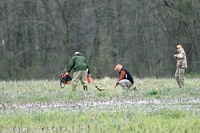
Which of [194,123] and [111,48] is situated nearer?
[194,123]

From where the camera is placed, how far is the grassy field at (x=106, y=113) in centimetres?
1067

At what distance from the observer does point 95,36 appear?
51.3 m

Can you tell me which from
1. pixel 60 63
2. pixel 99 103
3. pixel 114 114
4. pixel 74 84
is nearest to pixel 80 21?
pixel 60 63

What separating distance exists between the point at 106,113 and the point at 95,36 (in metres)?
38.5

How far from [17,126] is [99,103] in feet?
16.6

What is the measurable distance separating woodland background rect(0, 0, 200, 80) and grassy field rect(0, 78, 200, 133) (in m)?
27.0

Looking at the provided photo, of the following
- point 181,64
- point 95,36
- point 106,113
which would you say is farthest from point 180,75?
point 95,36

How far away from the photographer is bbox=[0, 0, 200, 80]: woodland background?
155 ft

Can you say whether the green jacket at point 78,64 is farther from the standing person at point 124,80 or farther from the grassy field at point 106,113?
the grassy field at point 106,113

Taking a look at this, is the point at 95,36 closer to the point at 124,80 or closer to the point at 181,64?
the point at 124,80

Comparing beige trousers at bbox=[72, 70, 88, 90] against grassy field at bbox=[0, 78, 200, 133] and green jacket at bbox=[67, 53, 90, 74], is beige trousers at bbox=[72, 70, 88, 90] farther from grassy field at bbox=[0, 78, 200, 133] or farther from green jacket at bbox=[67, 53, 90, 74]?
grassy field at bbox=[0, 78, 200, 133]

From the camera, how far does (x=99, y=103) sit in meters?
16.1

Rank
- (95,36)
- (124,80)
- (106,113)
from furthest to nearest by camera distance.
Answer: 1. (95,36)
2. (124,80)
3. (106,113)

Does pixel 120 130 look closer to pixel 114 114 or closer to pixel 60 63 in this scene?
pixel 114 114
